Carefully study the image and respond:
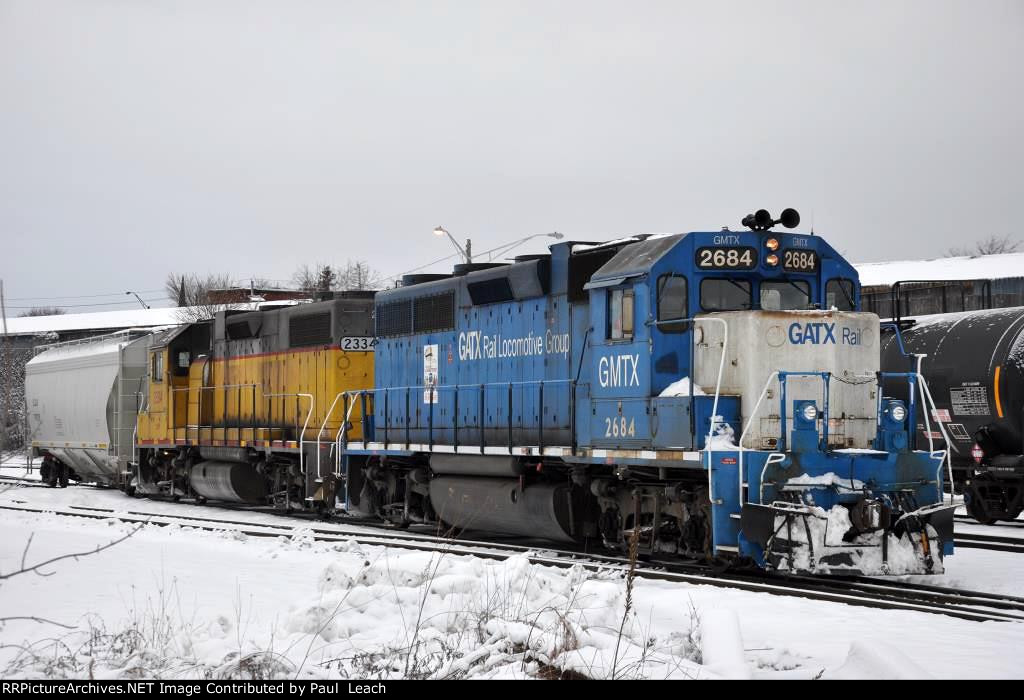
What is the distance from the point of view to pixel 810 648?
728cm

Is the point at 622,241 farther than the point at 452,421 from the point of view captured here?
No

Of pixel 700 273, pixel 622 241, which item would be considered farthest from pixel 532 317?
pixel 700 273

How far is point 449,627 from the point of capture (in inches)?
302

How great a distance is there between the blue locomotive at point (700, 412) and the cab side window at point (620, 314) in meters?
0.02

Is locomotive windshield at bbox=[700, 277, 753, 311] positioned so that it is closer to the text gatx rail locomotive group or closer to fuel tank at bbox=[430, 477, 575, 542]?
the text gatx rail locomotive group

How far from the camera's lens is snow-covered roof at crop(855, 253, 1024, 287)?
1689 inches

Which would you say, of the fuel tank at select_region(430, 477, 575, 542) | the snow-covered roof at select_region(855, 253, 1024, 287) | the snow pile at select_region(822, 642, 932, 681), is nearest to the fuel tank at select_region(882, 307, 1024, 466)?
the fuel tank at select_region(430, 477, 575, 542)

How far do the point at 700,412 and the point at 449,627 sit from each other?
160 inches

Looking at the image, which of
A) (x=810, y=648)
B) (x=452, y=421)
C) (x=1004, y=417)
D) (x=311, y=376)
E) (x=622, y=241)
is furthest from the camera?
(x=311, y=376)

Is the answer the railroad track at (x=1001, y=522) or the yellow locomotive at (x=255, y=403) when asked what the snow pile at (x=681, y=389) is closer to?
the yellow locomotive at (x=255, y=403)

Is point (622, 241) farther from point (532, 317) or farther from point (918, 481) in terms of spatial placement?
point (918, 481)

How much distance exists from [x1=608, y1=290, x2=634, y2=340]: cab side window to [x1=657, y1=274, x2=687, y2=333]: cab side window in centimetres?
37
